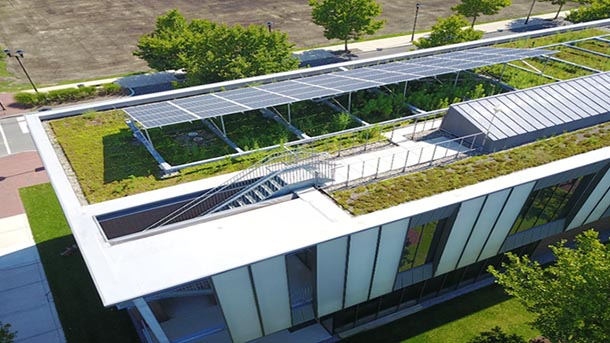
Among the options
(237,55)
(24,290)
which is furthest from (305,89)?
(24,290)

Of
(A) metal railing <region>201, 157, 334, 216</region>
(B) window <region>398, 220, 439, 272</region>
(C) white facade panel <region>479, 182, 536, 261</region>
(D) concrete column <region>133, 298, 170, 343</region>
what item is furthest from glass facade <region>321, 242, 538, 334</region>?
(D) concrete column <region>133, 298, 170, 343</region>

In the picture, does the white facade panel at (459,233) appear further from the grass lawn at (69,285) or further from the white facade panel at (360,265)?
the grass lawn at (69,285)

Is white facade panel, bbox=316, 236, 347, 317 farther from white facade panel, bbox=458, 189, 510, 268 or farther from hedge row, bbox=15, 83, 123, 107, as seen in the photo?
hedge row, bbox=15, 83, 123, 107

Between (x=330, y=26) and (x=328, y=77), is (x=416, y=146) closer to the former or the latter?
(x=328, y=77)

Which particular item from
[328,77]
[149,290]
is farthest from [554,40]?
[149,290]

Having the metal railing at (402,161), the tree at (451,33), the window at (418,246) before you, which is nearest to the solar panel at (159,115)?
the metal railing at (402,161)

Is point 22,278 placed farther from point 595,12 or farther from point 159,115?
point 595,12
